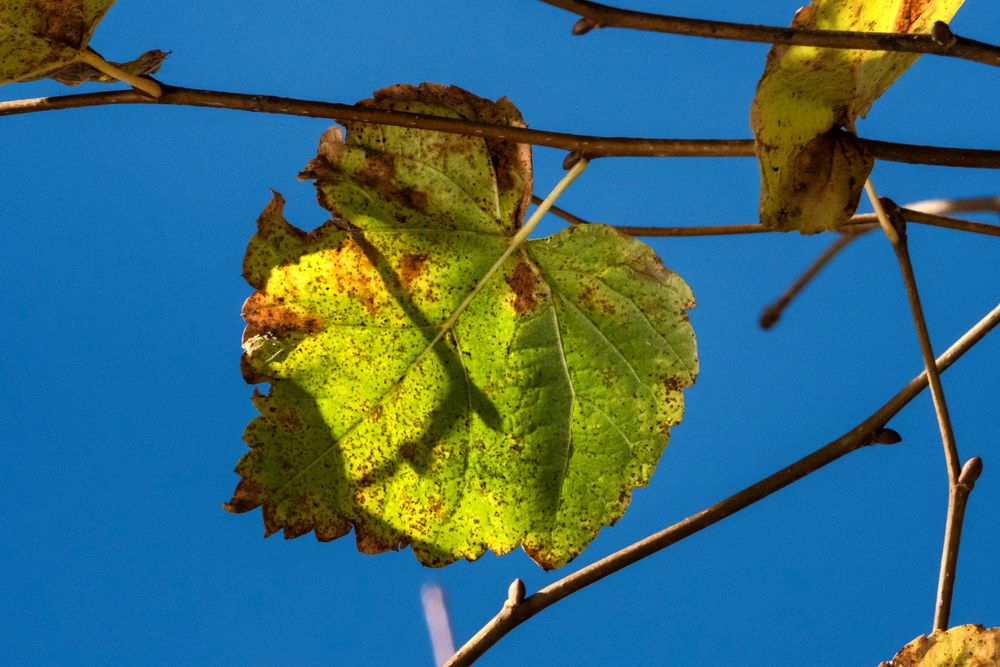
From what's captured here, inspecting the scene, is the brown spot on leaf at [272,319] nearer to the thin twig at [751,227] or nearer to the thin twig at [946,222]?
the thin twig at [751,227]

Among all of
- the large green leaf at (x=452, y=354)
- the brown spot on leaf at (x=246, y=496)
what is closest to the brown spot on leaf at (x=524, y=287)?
the large green leaf at (x=452, y=354)

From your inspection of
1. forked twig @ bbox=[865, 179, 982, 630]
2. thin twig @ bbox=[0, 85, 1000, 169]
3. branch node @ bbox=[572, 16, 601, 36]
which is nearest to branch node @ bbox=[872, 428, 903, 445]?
forked twig @ bbox=[865, 179, 982, 630]

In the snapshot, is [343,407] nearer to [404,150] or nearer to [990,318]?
[404,150]

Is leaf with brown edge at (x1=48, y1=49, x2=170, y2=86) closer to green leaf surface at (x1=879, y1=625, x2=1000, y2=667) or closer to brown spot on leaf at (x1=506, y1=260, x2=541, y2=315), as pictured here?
brown spot on leaf at (x1=506, y1=260, x2=541, y2=315)

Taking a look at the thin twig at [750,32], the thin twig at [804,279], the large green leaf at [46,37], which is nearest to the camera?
the thin twig at [750,32]

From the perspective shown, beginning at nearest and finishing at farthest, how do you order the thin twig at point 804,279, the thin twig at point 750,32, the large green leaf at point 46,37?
the thin twig at point 750,32, the large green leaf at point 46,37, the thin twig at point 804,279

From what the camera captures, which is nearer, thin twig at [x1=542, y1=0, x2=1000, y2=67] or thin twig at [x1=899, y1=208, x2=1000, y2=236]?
thin twig at [x1=542, y1=0, x2=1000, y2=67]

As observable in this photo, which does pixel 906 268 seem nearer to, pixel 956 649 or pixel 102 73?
pixel 956 649
